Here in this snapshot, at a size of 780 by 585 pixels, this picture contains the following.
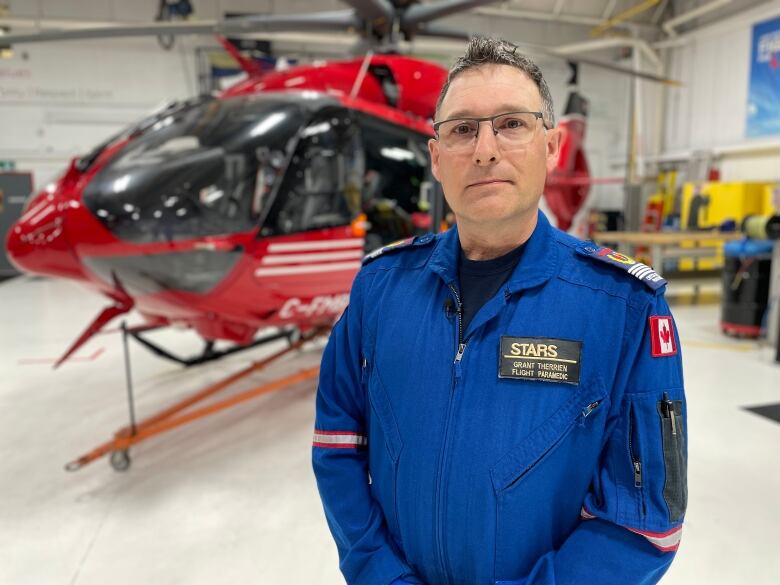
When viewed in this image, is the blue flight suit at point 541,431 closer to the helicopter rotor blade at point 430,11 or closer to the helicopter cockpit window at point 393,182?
the helicopter cockpit window at point 393,182

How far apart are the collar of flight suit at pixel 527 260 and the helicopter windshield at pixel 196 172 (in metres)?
2.25

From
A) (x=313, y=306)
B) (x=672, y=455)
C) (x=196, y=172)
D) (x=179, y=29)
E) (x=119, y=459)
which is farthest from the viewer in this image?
(x=313, y=306)

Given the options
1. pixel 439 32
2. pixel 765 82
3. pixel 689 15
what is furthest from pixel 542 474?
pixel 689 15

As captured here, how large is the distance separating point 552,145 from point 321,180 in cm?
252

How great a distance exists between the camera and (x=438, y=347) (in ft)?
3.65

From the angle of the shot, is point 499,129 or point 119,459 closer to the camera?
point 499,129

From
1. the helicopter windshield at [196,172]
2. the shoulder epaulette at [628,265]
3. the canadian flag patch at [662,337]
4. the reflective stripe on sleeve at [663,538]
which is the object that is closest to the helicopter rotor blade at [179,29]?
the helicopter windshield at [196,172]

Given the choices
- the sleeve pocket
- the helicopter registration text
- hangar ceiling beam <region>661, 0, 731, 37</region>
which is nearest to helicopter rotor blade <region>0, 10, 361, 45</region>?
the helicopter registration text

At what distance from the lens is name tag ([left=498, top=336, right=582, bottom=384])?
1037mm

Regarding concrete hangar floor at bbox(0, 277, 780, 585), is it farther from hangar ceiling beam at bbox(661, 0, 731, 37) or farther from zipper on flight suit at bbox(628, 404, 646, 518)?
hangar ceiling beam at bbox(661, 0, 731, 37)

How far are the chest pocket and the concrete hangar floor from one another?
1.62m

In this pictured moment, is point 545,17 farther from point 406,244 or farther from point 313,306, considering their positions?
point 406,244

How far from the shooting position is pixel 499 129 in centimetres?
108

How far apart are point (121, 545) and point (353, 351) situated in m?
2.13
